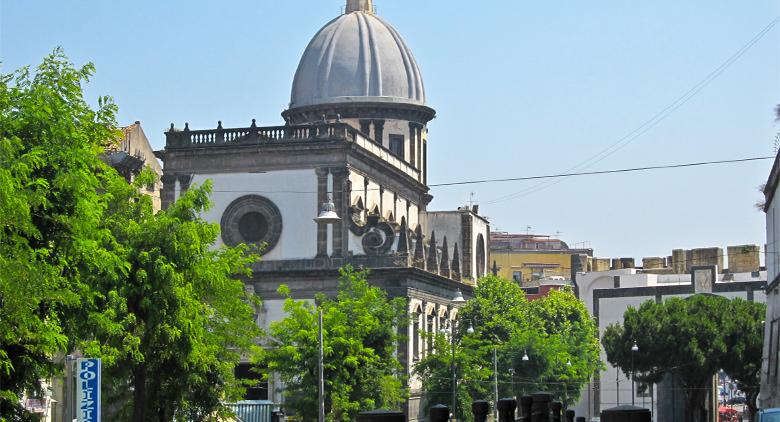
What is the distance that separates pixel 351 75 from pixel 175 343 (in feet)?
170

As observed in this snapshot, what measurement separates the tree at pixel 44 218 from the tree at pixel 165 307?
7013mm

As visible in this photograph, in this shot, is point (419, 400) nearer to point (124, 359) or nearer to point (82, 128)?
point (124, 359)

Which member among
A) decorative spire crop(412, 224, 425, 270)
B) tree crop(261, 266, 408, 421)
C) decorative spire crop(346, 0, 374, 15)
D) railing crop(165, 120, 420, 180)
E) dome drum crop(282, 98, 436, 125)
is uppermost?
decorative spire crop(346, 0, 374, 15)

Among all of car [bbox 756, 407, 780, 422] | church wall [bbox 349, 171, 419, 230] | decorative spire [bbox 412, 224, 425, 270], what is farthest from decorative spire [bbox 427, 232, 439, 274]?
car [bbox 756, 407, 780, 422]

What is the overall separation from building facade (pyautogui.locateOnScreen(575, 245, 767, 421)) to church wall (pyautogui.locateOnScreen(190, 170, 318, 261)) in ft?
95.8

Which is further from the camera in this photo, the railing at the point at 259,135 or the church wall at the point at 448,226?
the church wall at the point at 448,226

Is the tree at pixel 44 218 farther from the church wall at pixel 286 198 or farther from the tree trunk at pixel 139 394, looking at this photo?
the church wall at pixel 286 198

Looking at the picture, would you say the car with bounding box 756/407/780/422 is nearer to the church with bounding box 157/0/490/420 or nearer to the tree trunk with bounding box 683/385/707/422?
the church with bounding box 157/0/490/420

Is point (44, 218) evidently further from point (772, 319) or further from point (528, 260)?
point (528, 260)

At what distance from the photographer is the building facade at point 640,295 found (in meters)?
103

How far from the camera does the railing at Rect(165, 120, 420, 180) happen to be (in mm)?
78312

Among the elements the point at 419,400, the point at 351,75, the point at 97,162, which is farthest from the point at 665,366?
the point at 97,162

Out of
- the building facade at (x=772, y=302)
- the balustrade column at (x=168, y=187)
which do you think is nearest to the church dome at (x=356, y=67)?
the balustrade column at (x=168, y=187)

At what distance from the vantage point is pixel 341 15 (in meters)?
94.8
